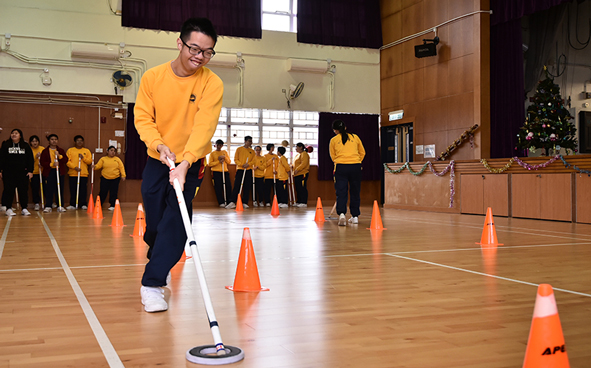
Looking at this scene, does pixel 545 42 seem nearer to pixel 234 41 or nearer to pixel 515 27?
pixel 515 27

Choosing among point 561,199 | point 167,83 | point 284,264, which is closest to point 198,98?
point 167,83

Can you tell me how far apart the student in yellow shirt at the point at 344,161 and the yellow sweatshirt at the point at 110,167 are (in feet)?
20.4

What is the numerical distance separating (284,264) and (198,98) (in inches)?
71.1

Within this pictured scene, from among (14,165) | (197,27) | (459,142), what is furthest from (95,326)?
(459,142)

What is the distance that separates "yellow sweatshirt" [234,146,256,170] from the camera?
45.5 feet

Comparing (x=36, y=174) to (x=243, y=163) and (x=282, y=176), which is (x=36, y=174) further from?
(x=282, y=176)

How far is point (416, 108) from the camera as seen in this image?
14.0 m

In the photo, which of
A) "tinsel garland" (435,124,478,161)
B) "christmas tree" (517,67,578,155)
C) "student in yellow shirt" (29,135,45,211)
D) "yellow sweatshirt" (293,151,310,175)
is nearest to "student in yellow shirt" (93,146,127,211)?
"student in yellow shirt" (29,135,45,211)

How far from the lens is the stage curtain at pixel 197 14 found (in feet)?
43.5

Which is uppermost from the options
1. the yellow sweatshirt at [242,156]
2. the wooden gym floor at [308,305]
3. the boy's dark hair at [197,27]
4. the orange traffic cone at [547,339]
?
the boy's dark hair at [197,27]

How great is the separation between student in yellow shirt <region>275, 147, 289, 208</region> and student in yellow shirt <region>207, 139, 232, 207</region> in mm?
1294

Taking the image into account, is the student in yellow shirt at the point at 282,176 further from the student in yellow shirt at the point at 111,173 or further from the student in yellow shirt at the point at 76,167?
the student in yellow shirt at the point at 76,167

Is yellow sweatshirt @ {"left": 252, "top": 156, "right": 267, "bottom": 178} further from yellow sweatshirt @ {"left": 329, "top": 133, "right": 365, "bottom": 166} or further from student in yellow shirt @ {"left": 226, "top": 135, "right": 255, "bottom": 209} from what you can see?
yellow sweatshirt @ {"left": 329, "top": 133, "right": 365, "bottom": 166}

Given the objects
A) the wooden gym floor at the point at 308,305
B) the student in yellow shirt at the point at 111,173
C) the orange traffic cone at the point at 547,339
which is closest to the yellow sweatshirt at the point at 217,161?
the student in yellow shirt at the point at 111,173
